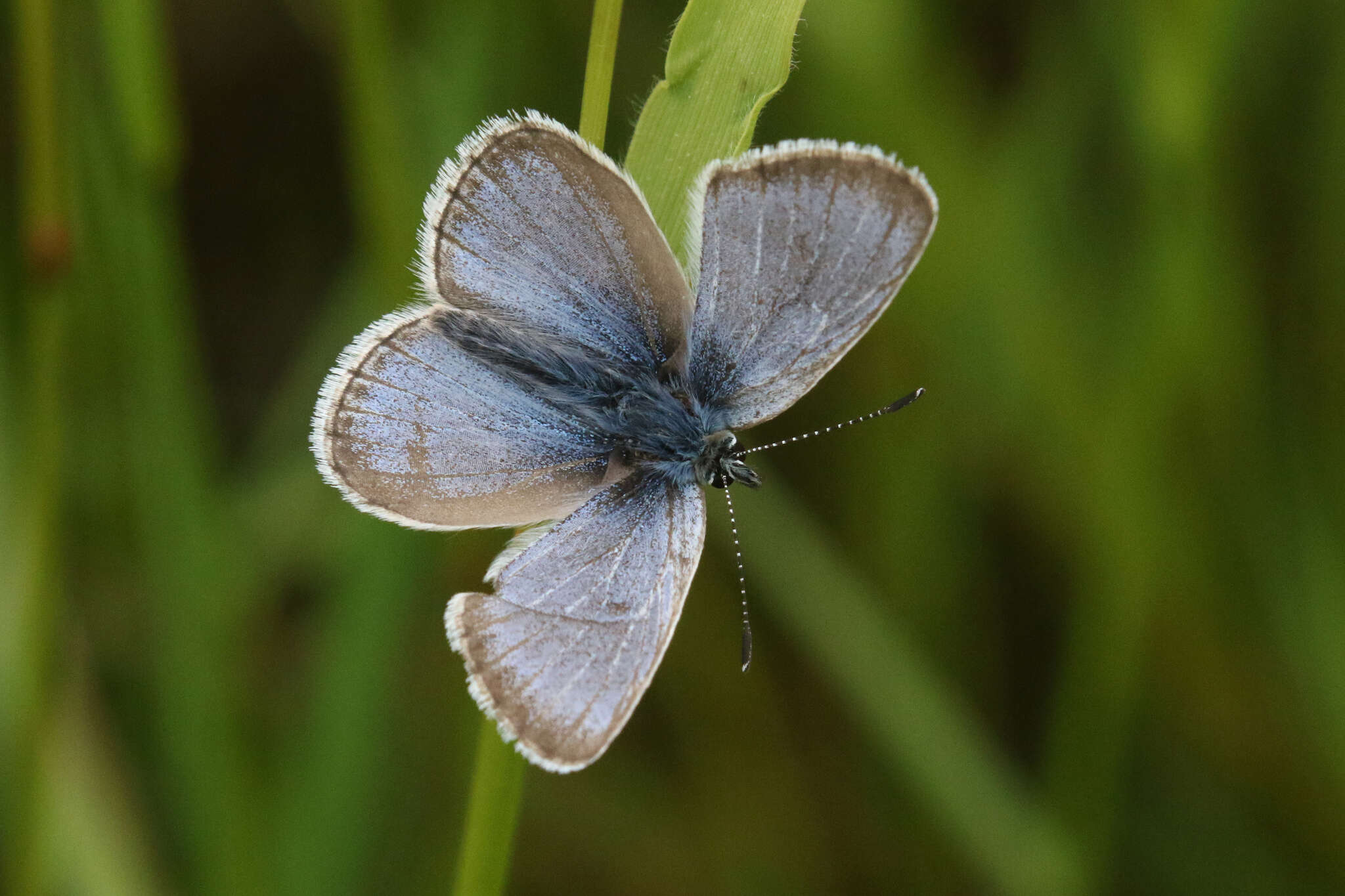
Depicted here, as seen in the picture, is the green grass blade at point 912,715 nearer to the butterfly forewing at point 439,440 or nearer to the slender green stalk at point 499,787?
the butterfly forewing at point 439,440

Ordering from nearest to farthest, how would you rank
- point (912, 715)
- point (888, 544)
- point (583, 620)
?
point (583, 620) → point (912, 715) → point (888, 544)

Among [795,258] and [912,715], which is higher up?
[795,258]

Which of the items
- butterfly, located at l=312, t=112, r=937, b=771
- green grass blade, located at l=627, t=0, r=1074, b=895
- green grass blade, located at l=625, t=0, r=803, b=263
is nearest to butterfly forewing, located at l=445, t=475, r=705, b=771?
butterfly, located at l=312, t=112, r=937, b=771

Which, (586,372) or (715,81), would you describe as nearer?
(715,81)

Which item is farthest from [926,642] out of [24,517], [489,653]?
[24,517]

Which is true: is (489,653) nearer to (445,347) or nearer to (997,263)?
(445,347)

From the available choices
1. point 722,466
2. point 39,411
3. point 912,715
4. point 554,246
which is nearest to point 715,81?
point 554,246

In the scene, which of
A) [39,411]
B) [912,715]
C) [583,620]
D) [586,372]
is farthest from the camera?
[912,715]

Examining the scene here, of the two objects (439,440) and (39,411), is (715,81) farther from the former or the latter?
(39,411)
